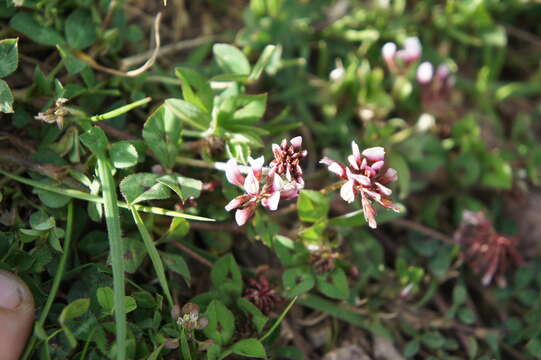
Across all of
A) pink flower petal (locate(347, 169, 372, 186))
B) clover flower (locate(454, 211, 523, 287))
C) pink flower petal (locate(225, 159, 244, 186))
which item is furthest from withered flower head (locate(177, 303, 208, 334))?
clover flower (locate(454, 211, 523, 287))

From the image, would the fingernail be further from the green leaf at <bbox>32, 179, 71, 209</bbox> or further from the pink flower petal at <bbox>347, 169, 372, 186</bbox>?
the pink flower petal at <bbox>347, 169, 372, 186</bbox>

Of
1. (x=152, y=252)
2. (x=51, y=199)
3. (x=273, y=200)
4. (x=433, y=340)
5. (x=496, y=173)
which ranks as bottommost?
(x=433, y=340)

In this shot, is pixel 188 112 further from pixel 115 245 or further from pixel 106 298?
pixel 106 298

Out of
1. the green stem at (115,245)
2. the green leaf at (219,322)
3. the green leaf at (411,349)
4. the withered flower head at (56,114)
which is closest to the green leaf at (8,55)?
the withered flower head at (56,114)

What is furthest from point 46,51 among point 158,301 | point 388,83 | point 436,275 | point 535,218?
point 535,218

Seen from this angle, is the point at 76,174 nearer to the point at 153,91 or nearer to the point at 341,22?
the point at 153,91

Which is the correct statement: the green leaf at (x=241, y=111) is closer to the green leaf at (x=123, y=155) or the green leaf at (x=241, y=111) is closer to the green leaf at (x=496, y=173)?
the green leaf at (x=123, y=155)

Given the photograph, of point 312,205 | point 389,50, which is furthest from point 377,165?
point 389,50
